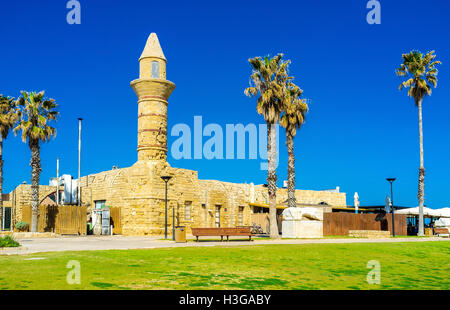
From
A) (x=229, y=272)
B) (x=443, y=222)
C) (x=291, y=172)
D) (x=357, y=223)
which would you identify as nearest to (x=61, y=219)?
(x=291, y=172)

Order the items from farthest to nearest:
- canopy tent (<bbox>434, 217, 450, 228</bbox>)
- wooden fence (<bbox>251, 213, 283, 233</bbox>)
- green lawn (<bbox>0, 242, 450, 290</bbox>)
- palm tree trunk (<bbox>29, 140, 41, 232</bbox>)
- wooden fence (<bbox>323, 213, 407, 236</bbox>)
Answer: canopy tent (<bbox>434, 217, 450, 228</bbox>) → wooden fence (<bbox>251, 213, 283, 233</bbox>) → wooden fence (<bbox>323, 213, 407, 236</bbox>) → palm tree trunk (<bbox>29, 140, 41, 232</bbox>) → green lawn (<bbox>0, 242, 450, 290</bbox>)

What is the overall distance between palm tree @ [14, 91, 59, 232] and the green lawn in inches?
723

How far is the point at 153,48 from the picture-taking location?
1325 inches

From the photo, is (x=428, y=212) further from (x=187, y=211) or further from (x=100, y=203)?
(x=100, y=203)

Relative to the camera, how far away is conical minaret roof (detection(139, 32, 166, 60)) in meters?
33.2

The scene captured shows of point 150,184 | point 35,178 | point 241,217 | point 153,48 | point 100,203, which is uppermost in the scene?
point 153,48

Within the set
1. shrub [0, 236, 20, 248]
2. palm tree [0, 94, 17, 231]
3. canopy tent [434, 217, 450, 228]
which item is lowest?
canopy tent [434, 217, 450, 228]

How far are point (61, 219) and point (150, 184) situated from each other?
23.0ft

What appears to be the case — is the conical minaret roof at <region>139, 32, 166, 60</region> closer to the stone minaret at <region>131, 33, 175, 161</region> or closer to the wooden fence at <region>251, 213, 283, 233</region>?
the stone minaret at <region>131, 33, 175, 161</region>

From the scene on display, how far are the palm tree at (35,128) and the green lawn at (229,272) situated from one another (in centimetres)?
1836

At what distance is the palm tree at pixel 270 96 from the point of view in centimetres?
2714

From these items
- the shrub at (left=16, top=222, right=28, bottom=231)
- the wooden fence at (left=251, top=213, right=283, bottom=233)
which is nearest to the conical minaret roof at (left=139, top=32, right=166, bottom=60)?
the shrub at (left=16, top=222, right=28, bottom=231)

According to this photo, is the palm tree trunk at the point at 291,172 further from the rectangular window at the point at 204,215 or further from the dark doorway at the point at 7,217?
the dark doorway at the point at 7,217
